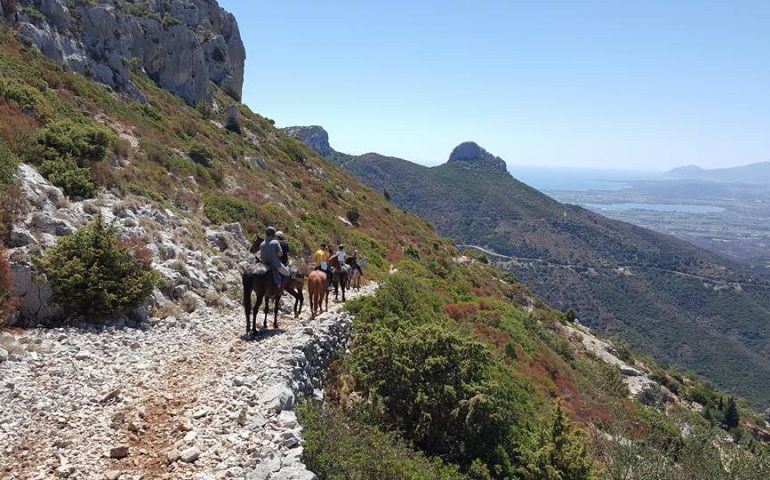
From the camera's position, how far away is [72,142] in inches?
615

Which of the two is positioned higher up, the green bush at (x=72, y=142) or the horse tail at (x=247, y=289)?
the green bush at (x=72, y=142)

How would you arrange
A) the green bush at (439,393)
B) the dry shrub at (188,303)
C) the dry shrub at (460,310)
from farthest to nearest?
1. the dry shrub at (460,310)
2. the dry shrub at (188,303)
3. the green bush at (439,393)

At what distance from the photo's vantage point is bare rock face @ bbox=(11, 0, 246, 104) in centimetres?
3455

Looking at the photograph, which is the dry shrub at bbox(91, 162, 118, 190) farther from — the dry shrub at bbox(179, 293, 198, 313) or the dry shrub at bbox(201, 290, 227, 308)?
the dry shrub at bbox(179, 293, 198, 313)

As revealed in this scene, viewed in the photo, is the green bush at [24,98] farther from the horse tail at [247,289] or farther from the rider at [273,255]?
the horse tail at [247,289]

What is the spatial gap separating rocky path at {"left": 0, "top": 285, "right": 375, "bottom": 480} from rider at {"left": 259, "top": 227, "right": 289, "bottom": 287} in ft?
5.17

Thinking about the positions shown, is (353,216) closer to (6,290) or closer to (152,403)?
(6,290)

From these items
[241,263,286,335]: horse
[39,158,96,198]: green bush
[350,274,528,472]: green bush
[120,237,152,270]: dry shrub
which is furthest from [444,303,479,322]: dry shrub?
[39,158,96,198]: green bush

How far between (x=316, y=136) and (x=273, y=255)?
171 metres

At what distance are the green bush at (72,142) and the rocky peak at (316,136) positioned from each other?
15909 cm

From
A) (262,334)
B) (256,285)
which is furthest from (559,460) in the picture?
(256,285)

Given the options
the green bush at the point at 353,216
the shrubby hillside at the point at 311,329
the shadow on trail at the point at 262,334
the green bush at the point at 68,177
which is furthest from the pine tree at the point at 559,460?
the green bush at the point at 353,216

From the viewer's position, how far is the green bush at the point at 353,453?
6543 mm

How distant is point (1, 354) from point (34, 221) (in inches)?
170
